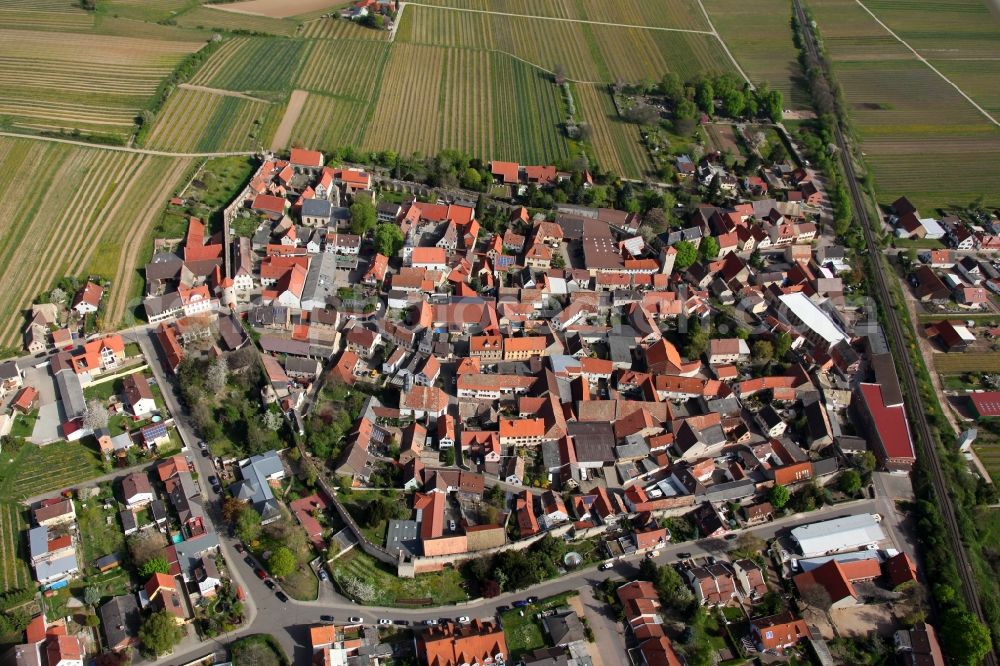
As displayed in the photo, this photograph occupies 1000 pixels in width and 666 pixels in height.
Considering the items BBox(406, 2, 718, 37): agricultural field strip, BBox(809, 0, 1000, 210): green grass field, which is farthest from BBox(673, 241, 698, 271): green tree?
BBox(406, 2, 718, 37): agricultural field strip

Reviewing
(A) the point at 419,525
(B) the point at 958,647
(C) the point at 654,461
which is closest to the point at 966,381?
(B) the point at 958,647

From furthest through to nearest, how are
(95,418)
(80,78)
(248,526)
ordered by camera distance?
(80,78)
(95,418)
(248,526)

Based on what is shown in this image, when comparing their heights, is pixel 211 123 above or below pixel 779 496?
above

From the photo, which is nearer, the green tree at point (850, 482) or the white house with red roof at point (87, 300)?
the green tree at point (850, 482)

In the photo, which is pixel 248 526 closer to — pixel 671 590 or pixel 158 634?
pixel 158 634

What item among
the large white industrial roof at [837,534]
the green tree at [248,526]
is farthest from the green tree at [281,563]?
the large white industrial roof at [837,534]

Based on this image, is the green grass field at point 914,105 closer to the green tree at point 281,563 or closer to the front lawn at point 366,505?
the front lawn at point 366,505

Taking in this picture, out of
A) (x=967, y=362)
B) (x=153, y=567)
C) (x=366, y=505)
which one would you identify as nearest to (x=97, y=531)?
(x=153, y=567)

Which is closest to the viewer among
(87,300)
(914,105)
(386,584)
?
(386,584)
